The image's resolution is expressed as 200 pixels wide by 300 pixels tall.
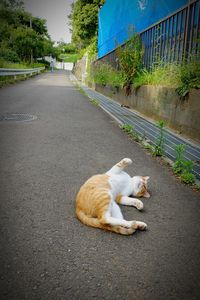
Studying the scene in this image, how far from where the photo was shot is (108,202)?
2568 millimetres

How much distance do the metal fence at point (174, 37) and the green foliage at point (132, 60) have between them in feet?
0.70

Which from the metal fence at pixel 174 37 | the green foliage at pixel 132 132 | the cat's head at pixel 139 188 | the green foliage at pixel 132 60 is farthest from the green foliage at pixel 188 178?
the green foliage at pixel 132 60

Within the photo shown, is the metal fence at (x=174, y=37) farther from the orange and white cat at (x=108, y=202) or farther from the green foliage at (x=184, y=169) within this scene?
the orange and white cat at (x=108, y=202)

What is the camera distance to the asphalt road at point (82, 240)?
1894mm

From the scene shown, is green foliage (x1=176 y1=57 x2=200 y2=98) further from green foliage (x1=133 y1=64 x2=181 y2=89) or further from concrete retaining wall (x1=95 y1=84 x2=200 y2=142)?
green foliage (x1=133 y1=64 x2=181 y2=89)

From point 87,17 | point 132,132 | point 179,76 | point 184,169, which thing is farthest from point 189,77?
point 87,17

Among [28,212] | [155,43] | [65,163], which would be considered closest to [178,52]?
[155,43]

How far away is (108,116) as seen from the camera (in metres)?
8.56

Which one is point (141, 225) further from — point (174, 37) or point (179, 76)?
point (174, 37)

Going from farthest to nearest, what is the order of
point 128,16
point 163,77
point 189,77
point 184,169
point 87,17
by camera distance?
point 87,17
point 128,16
point 163,77
point 189,77
point 184,169

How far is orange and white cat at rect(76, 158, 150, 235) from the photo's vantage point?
8.22ft

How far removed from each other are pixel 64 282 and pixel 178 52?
6.56m

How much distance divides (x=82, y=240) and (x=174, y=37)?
6553 mm

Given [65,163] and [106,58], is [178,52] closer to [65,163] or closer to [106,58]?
[65,163]
